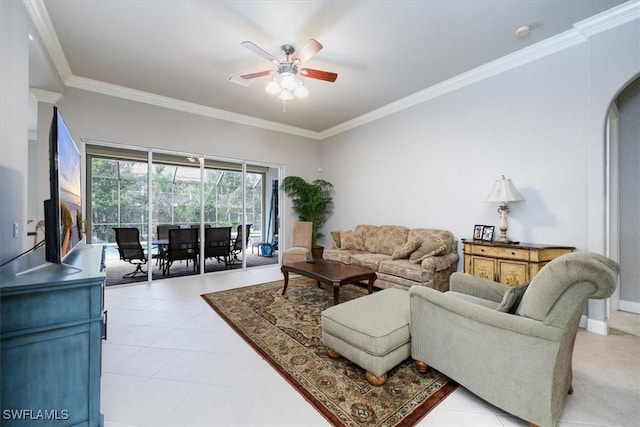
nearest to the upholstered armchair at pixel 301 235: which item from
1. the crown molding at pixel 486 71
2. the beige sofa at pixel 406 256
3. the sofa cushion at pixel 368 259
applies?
the beige sofa at pixel 406 256

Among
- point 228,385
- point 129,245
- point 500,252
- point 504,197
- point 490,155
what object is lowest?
point 228,385

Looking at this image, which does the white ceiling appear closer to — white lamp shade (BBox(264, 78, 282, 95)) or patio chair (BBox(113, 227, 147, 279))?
white lamp shade (BBox(264, 78, 282, 95))

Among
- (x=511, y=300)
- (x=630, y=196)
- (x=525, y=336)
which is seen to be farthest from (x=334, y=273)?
(x=630, y=196)

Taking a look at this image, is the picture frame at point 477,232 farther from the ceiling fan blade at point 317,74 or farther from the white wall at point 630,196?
the ceiling fan blade at point 317,74

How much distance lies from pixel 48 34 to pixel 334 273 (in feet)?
13.7

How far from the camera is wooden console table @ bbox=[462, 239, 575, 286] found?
9.10ft

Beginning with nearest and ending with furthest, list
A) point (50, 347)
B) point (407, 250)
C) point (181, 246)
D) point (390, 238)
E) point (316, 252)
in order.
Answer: point (50, 347) → point (407, 250) → point (390, 238) → point (181, 246) → point (316, 252)

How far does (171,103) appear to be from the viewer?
468 centimetres

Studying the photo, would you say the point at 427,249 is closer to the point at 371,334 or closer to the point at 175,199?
the point at 371,334

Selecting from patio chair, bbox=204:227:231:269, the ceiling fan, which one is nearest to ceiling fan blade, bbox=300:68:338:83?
the ceiling fan

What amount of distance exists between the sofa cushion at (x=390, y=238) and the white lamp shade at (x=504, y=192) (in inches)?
60.6

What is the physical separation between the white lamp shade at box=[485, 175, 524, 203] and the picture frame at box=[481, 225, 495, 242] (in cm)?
46

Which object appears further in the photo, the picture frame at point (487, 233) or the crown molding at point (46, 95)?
the crown molding at point (46, 95)

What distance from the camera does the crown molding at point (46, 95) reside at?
360 cm
